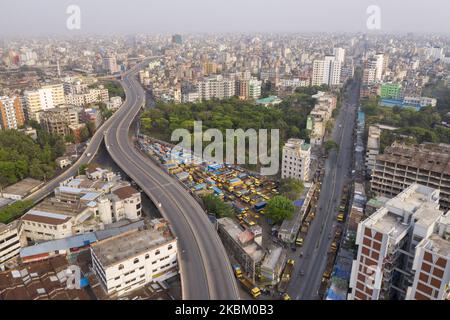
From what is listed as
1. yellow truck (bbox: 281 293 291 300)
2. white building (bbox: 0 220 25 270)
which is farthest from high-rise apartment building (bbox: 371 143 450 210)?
white building (bbox: 0 220 25 270)

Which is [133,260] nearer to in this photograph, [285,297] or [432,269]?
[285,297]

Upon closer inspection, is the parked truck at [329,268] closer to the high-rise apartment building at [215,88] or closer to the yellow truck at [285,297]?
the yellow truck at [285,297]

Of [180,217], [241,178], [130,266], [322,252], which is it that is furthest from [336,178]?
[130,266]

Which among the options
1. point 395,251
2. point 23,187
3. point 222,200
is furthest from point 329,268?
point 23,187

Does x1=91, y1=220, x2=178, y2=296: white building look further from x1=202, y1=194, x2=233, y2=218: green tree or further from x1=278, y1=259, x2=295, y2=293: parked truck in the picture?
x1=278, y1=259, x2=295, y2=293: parked truck

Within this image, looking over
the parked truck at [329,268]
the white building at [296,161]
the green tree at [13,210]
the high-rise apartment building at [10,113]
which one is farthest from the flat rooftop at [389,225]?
the high-rise apartment building at [10,113]
